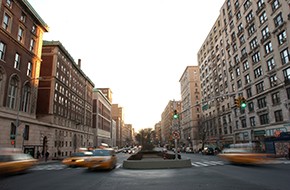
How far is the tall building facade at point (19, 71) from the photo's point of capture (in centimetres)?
3256

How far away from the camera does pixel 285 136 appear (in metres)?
31.4

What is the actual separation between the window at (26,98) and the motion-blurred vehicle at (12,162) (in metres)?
25.4

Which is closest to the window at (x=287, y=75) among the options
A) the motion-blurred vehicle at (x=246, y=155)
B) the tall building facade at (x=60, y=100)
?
the motion-blurred vehicle at (x=246, y=155)

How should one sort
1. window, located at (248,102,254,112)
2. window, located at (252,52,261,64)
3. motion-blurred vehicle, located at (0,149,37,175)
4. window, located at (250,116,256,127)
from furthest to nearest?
window, located at (248,102,254,112) → window, located at (250,116,256,127) → window, located at (252,52,261,64) → motion-blurred vehicle, located at (0,149,37,175)

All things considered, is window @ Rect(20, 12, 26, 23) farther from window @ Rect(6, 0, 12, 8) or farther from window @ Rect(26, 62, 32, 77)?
window @ Rect(26, 62, 32, 77)

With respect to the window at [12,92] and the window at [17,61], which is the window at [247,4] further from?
the window at [12,92]

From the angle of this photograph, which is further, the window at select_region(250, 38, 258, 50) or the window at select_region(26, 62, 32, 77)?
the window at select_region(250, 38, 258, 50)

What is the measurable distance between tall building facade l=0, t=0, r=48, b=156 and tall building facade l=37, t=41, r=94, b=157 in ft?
17.9

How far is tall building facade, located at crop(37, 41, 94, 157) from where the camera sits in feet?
163

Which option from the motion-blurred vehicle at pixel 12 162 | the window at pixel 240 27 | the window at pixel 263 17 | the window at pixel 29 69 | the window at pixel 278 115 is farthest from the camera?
the window at pixel 240 27

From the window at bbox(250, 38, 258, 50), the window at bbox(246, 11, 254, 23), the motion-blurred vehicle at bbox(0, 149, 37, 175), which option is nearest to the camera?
the motion-blurred vehicle at bbox(0, 149, 37, 175)

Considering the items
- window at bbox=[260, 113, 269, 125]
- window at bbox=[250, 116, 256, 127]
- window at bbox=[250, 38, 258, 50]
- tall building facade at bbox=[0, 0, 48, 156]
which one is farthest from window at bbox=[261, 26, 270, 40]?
tall building facade at bbox=[0, 0, 48, 156]

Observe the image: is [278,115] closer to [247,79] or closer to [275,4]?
[247,79]

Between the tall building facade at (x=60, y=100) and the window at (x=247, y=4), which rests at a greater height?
the window at (x=247, y=4)
